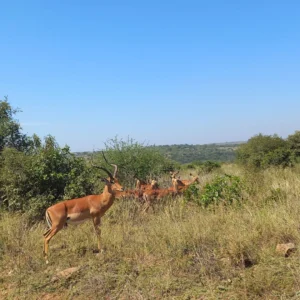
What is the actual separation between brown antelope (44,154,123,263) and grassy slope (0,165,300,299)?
1.21 ft

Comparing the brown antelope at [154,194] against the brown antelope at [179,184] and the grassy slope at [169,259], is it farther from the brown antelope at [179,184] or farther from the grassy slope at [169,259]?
the grassy slope at [169,259]

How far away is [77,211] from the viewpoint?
7.11m

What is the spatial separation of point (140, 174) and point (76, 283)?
9.89 metres

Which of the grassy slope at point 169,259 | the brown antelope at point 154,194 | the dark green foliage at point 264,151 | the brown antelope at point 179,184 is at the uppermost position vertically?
the dark green foliage at point 264,151

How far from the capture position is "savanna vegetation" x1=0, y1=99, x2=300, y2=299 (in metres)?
4.73

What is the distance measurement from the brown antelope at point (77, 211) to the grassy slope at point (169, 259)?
1.21ft

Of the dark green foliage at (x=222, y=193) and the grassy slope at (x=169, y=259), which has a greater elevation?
the dark green foliage at (x=222, y=193)

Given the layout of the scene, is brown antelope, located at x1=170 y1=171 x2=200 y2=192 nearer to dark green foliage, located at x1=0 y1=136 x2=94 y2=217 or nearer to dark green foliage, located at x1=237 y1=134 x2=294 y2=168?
dark green foliage, located at x1=0 y1=136 x2=94 y2=217

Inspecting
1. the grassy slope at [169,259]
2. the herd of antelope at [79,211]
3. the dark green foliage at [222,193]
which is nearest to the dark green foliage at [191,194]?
the dark green foliage at [222,193]

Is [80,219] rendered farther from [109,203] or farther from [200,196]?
[200,196]

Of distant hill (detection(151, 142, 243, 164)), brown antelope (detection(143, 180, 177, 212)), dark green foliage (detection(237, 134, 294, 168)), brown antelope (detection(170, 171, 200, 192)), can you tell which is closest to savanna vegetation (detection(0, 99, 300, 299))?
brown antelope (detection(143, 180, 177, 212))

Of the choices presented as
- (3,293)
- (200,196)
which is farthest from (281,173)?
(3,293)

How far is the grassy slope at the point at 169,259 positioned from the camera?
4594 millimetres

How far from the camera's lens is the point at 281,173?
42.3 ft
